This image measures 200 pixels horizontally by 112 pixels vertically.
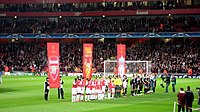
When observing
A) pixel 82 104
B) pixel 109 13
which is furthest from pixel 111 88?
pixel 109 13

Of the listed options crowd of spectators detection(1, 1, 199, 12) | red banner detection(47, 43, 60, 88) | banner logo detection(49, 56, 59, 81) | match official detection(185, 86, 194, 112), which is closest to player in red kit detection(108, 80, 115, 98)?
red banner detection(47, 43, 60, 88)

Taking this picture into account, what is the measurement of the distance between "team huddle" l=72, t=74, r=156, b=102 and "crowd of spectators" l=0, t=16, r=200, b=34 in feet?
116

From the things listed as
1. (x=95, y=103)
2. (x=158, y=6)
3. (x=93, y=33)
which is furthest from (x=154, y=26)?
(x=95, y=103)

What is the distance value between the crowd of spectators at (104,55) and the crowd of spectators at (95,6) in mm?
5587

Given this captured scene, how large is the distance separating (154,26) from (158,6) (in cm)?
345

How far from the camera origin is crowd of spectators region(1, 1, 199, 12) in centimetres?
8507

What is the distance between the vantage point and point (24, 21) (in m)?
94.9

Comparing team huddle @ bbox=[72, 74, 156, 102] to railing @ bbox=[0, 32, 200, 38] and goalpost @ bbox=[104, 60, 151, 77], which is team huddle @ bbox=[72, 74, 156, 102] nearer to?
→ goalpost @ bbox=[104, 60, 151, 77]

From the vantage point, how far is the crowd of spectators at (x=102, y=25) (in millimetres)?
83750

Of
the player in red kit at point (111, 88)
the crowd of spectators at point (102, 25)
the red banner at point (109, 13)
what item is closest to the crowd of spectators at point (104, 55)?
the crowd of spectators at point (102, 25)

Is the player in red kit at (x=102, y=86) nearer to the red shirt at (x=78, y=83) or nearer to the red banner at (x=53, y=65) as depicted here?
the red shirt at (x=78, y=83)

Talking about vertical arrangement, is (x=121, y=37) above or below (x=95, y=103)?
above

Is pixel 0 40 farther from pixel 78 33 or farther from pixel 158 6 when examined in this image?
pixel 158 6

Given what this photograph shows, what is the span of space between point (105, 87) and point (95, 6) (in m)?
49.1
